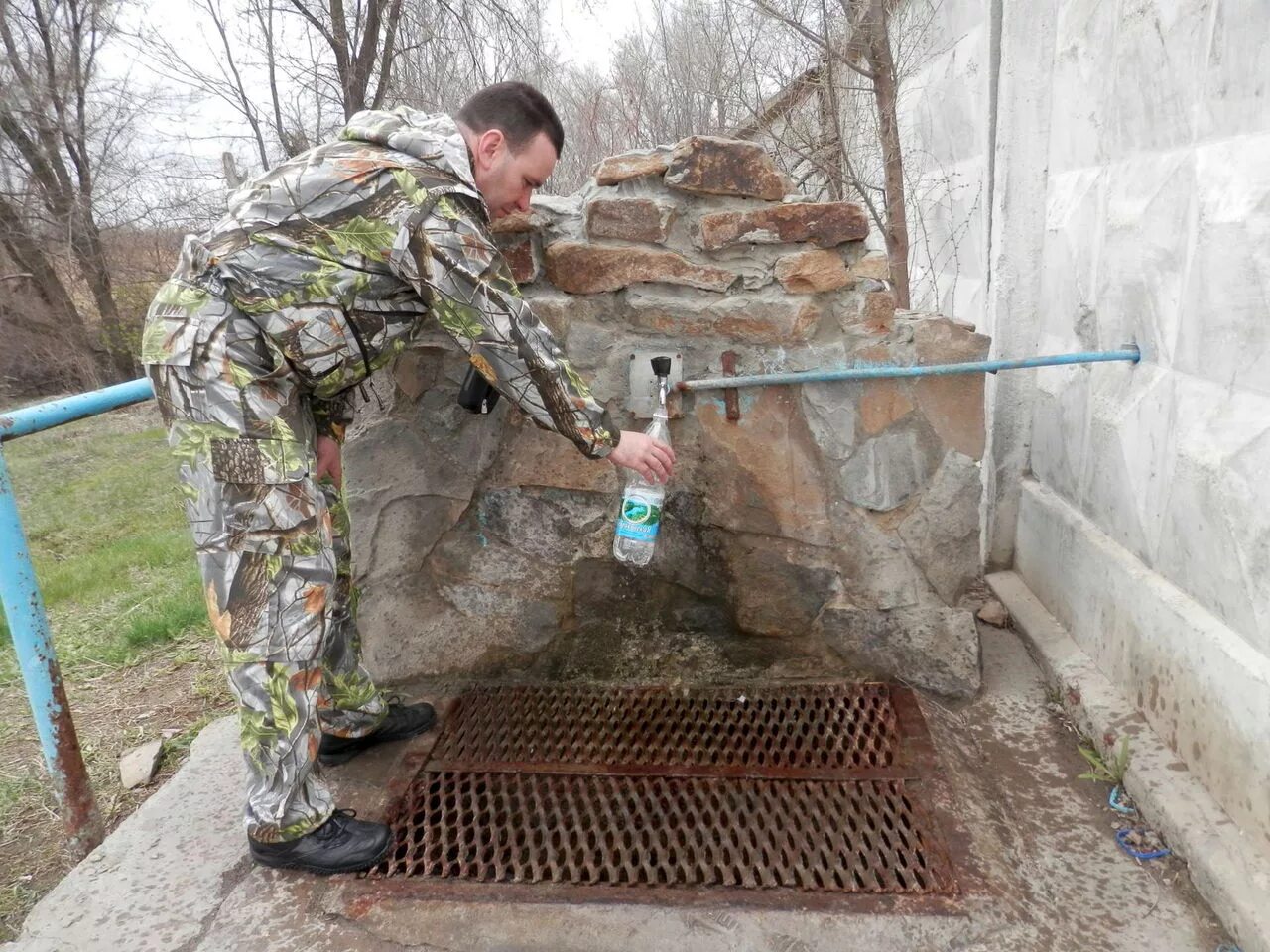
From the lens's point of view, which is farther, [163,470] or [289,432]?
[163,470]

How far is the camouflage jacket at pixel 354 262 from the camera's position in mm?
1787

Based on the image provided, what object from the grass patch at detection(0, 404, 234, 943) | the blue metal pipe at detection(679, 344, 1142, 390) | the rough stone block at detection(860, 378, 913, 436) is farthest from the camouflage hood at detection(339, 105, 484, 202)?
the grass patch at detection(0, 404, 234, 943)

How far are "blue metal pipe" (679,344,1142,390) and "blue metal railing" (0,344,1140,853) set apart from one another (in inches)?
0.9

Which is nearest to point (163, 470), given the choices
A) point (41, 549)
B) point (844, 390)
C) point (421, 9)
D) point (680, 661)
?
point (41, 549)

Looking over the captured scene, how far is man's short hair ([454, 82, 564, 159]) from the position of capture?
1.97 m

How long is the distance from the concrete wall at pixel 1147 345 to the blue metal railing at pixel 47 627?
297 mm

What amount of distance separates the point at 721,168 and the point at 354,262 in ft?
3.51

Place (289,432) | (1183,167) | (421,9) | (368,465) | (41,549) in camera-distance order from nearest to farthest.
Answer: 1. (289,432)
2. (1183,167)
3. (368,465)
4. (41,549)
5. (421,9)

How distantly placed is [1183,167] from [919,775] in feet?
5.20

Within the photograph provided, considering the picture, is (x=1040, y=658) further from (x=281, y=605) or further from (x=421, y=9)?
(x=421, y=9)

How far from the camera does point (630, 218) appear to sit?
241 centimetres

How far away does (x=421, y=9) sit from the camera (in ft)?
21.3

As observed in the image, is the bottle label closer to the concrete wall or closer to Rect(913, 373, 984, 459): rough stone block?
Rect(913, 373, 984, 459): rough stone block

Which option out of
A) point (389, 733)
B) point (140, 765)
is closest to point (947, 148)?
point (389, 733)
